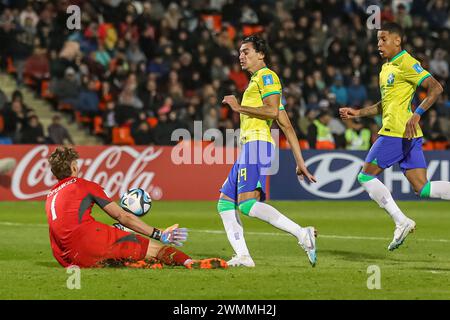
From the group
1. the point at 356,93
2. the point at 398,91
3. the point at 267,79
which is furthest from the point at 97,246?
the point at 356,93

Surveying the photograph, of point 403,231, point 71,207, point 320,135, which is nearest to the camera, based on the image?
point 71,207

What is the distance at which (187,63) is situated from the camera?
26328mm

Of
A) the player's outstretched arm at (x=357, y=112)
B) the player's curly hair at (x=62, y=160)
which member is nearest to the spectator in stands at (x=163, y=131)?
the player's outstretched arm at (x=357, y=112)

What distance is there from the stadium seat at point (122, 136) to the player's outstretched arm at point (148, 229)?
43.7 ft

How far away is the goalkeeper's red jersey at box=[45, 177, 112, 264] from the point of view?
10195mm

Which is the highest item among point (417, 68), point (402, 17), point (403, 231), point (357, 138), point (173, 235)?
point (402, 17)

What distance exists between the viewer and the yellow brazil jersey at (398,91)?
12031mm

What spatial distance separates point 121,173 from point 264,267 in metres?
11.4

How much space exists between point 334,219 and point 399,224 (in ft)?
21.9

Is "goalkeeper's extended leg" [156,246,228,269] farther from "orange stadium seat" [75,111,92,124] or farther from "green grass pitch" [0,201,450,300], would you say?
"orange stadium seat" [75,111,92,124]

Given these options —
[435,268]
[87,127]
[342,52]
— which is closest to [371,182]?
[435,268]

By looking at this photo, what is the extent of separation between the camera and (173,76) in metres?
25.4

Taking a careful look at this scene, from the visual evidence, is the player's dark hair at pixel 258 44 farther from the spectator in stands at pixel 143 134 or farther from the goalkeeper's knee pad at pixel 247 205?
the spectator in stands at pixel 143 134

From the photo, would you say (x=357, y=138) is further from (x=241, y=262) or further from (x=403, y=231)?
(x=241, y=262)
